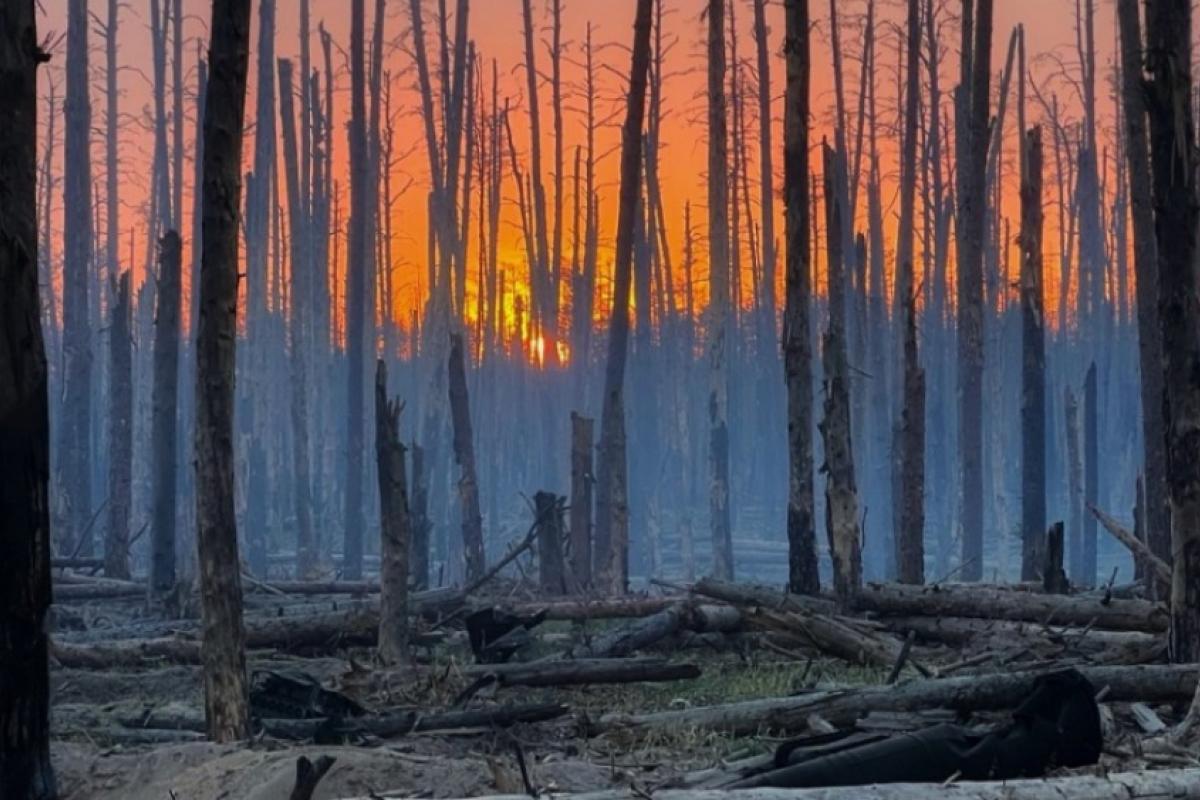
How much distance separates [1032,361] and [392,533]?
1213cm

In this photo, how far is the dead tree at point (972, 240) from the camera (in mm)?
21000

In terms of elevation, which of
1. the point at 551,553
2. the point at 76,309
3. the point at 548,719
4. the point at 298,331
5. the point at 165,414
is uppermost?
the point at 298,331

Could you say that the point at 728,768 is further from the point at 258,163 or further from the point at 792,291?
the point at 258,163

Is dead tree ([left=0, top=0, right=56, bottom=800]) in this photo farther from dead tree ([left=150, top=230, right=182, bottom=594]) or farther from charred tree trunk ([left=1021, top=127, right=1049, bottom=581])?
charred tree trunk ([left=1021, top=127, right=1049, bottom=581])

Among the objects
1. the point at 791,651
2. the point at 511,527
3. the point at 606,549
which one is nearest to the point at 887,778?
the point at 791,651

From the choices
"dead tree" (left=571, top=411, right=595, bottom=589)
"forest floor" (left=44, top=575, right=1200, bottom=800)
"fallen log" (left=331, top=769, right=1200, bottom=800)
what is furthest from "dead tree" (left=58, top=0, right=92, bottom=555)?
"fallen log" (left=331, top=769, right=1200, bottom=800)

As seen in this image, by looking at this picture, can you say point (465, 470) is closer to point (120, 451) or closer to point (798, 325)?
point (120, 451)

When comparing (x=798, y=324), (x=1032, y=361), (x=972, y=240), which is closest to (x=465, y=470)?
(x=972, y=240)

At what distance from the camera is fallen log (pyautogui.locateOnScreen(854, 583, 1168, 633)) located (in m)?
11.3

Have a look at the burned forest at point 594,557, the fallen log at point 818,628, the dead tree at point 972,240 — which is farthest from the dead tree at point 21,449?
the dead tree at point 972,240

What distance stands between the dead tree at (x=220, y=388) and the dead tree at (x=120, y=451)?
44.1 ft

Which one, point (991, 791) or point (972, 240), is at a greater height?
point (972, 240)

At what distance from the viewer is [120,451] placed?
21.5 m

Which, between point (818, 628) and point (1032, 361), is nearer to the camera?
point (818, 628)
